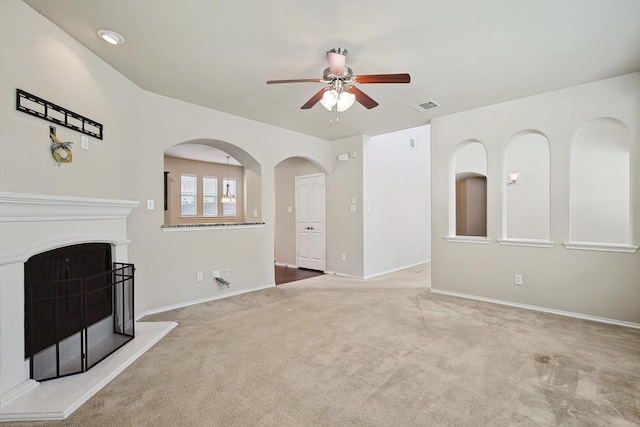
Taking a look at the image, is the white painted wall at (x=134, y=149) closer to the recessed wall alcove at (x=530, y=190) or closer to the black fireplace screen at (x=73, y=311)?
the black fireplace screen at (x=73, y=311)

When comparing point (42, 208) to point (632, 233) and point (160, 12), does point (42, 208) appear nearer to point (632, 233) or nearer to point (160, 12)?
point (160, 12)

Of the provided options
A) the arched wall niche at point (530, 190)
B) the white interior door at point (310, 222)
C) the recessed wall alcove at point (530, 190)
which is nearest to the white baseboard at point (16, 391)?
the white interior door at point (310, 222)

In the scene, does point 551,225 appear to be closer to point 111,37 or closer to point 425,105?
point 425,105

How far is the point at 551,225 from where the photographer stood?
3.79 m

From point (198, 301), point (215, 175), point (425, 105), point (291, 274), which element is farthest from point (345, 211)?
Result: point (215, 175)

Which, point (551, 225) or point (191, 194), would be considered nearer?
point (551, 225)

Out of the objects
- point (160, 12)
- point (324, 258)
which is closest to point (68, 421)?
point (160, 12)

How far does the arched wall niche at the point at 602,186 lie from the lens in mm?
5855

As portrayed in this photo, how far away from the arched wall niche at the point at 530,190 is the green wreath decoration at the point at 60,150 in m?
7.89

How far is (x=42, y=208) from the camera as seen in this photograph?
2.18 meters

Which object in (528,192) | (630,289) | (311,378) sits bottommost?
(311,378)

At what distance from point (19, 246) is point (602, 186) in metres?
8.68

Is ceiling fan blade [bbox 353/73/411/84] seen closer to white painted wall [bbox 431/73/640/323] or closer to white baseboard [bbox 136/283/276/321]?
white painted wall [bbox 431/73/640/323]

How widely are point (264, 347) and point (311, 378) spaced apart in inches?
27.4
